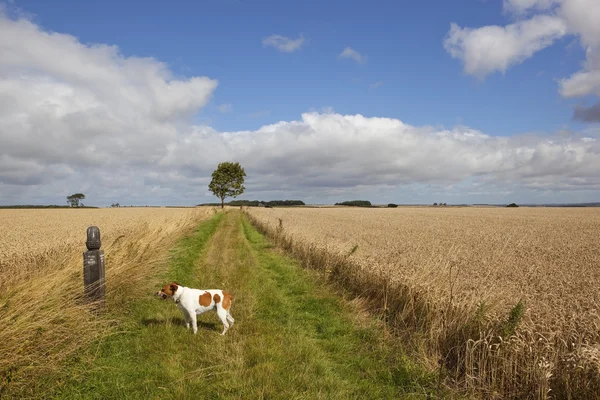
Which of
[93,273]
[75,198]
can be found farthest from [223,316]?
[75,198]

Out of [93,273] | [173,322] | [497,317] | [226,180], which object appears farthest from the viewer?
[226,180]

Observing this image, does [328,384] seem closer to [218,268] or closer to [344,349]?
[344,349]

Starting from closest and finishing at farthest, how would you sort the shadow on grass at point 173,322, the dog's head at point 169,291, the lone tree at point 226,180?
the dog's head at point 169,291, the shadow on grass at point 173,322, the lone tree at point 226,180

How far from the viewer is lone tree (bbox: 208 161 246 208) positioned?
277ft

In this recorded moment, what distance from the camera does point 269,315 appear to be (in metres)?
7.90

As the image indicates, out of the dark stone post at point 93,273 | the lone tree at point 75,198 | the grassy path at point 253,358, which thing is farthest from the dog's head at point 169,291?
the lone tree at point 75,198

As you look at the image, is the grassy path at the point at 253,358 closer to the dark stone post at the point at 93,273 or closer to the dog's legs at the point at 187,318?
the dog's legs at the point at 187,318

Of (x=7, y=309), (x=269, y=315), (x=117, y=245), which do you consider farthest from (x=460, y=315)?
(x=117, y=245)

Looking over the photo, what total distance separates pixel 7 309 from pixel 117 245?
5167mm

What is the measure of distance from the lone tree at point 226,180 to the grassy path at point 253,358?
77.5 m

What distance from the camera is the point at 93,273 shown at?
6.63 metres

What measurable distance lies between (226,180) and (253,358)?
266ft

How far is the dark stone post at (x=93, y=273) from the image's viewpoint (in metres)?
6.56

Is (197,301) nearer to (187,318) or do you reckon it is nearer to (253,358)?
(187,318)
